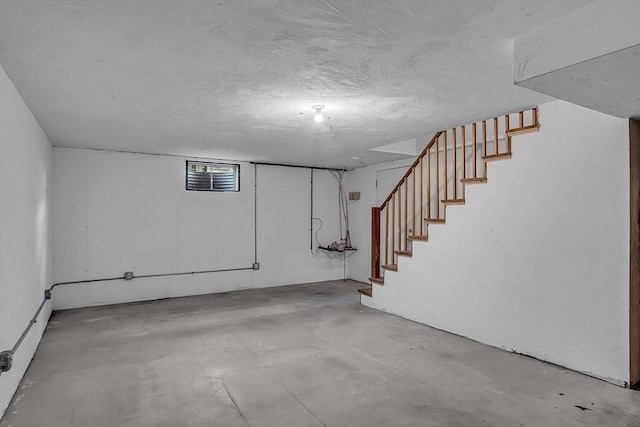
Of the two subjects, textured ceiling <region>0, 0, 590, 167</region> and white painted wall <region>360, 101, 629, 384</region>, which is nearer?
textured ceiling <region>0, 0, 590, 167</region>

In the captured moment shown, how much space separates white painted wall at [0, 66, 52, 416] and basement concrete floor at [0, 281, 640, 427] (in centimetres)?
24

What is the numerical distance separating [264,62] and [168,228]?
4247 mm

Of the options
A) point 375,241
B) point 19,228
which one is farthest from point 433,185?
point 19,228

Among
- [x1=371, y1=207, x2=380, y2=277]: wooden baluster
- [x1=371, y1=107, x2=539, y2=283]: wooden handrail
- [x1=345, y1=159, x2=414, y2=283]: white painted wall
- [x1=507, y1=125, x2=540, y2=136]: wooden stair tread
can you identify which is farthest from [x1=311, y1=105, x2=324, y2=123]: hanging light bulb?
[x1=345, y1=159, x2=414, y2=283]: white painted wall

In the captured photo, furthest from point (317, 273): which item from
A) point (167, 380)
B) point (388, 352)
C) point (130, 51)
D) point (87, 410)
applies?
point (130, 51)

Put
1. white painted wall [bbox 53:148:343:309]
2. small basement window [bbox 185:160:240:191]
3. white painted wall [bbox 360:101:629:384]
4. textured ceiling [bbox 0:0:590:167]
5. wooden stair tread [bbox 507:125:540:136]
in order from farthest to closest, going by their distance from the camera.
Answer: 1. small basement window [bbox 185:160:240:191]
2. white painted wall [bbox 53:148:343:309]
3. wooden stair tread [bbox 507:125:540:136]
4. white painted wall [bbox 360:101:629:384]
5. textured ceiling [bbox 0:0:590:167]

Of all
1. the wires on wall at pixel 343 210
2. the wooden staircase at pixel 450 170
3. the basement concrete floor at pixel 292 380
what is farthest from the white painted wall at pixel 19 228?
the wires on wall at pixel 343 210

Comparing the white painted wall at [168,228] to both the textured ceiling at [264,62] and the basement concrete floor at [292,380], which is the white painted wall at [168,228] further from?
the textured ceiling at [264,62]

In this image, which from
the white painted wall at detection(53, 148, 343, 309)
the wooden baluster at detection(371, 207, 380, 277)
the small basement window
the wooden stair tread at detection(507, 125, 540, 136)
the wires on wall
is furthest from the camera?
the wires on wall

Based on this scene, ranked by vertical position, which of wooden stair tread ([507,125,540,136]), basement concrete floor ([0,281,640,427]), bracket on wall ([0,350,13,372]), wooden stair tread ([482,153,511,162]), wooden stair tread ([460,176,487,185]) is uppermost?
wooden stair tread ([507,125,540,136])

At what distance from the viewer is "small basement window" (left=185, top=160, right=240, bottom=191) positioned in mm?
6098

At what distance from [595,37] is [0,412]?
12.6 ft

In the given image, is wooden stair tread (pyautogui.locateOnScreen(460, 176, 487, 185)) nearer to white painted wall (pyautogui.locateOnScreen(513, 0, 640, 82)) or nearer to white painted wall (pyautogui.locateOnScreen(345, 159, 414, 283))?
white painted wall (pyautogui.locateOnScreen(513, 0, 640, 82))

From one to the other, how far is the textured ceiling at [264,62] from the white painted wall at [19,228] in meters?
0.25
